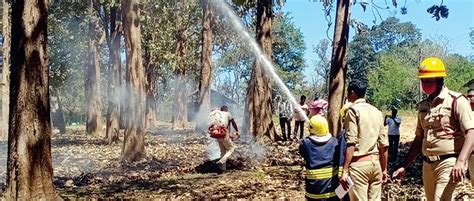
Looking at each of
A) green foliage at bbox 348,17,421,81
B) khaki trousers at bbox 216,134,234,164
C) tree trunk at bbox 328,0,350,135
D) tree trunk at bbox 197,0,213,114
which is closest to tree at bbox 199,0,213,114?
tree trunk at bbox 197,0,213,114

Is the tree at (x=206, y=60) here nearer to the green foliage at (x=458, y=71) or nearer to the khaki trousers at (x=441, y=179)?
the khaki trousers at (x=441, y=179)

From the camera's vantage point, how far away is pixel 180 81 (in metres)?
42.2

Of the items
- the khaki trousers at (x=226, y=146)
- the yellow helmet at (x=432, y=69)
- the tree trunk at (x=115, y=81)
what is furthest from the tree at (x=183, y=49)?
the yellow helmet at (x=432, y=69)

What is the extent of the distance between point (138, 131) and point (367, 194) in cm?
1173

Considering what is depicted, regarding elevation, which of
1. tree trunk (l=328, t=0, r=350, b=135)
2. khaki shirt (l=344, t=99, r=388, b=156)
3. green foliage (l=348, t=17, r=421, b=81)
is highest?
green foliage (l=348, t=17, r=421, b=81)

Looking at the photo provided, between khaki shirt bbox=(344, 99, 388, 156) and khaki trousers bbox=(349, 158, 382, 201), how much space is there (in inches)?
5.1

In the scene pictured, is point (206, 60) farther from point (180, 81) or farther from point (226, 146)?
point (226, 146)

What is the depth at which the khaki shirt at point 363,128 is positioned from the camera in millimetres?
6199

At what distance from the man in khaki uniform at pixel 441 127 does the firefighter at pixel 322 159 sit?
3.80 feet

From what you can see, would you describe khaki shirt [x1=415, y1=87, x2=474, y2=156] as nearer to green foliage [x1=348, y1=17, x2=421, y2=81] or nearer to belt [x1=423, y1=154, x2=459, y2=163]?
belt [x1=423, y1=154, x2=459, y2=163]

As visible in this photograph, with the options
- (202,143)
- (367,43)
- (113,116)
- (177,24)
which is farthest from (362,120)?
(367,43)

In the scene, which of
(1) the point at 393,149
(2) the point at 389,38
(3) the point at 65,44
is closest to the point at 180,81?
(3) the point at 65,44

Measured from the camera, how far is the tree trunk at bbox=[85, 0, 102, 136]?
33.9 m

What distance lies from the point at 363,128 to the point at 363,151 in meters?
0.25
